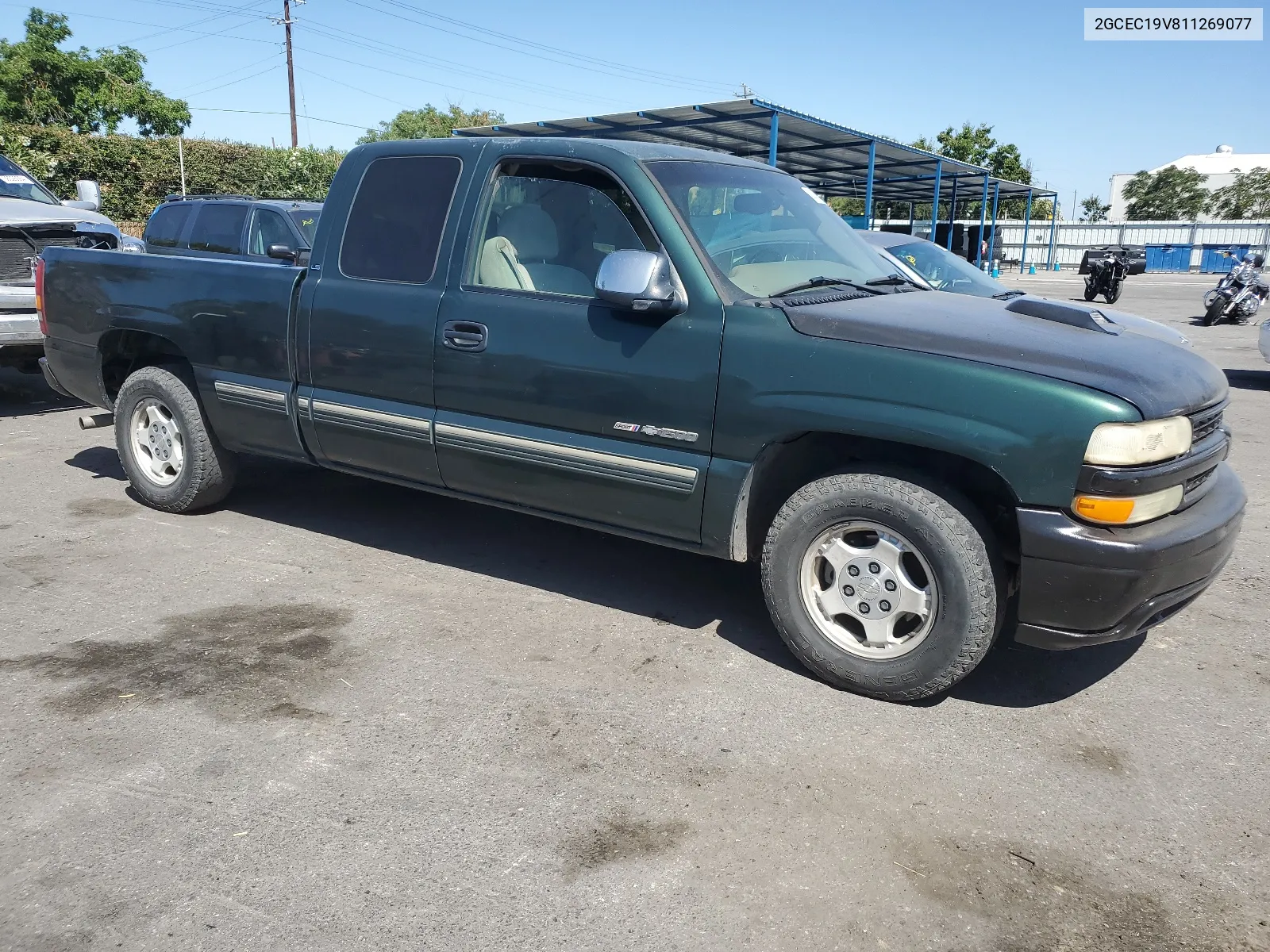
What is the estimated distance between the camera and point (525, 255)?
13.8 ft

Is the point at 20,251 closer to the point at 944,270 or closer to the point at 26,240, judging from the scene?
the point at 26,240

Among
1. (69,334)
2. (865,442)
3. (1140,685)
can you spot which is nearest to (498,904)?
(865,442)

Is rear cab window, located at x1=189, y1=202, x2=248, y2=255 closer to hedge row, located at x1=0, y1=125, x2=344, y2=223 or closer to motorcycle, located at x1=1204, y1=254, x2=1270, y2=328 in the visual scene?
hedge row, located at x1=0, y1=125, x2=344, y2=223

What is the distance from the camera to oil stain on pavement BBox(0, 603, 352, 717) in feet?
11.5

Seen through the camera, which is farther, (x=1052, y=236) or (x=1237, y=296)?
(x=1052, y=236)

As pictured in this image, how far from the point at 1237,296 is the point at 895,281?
56.8 feet

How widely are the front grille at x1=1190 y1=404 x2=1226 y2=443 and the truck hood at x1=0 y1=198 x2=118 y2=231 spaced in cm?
924

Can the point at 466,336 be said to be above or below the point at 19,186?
below

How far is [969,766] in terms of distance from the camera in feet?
Answer: 10.4

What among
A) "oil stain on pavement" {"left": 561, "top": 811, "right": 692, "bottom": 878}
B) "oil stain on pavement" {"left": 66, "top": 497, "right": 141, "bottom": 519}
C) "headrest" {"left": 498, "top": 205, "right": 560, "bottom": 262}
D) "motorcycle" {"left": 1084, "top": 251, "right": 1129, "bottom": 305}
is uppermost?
"motorcycle" {"left": 1084, "top": 251, "right": 1129, "bottom": 305}

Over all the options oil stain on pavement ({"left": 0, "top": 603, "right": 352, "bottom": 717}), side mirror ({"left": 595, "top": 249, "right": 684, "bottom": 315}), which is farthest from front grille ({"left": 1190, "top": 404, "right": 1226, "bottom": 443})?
oil stain on pavement ({"left": 0, "top": 603, "right": 352, "bottom": 717})

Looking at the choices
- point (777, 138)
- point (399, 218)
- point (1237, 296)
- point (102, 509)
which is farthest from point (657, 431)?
point (1237, 296)

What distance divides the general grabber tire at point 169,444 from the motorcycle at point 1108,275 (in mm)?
23674

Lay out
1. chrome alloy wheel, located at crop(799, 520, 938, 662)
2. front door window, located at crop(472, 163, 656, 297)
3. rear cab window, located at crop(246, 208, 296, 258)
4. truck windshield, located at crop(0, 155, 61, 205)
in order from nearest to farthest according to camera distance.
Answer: chrome alloy wheel, located at crop(799, 520, 938, 662) → front door window, located at crop(472, 163, 656, 297) → truck windshield, located at crop(0, 155, 61, 205) → rear cab window, located at crop(246, 208, 296, 258)
